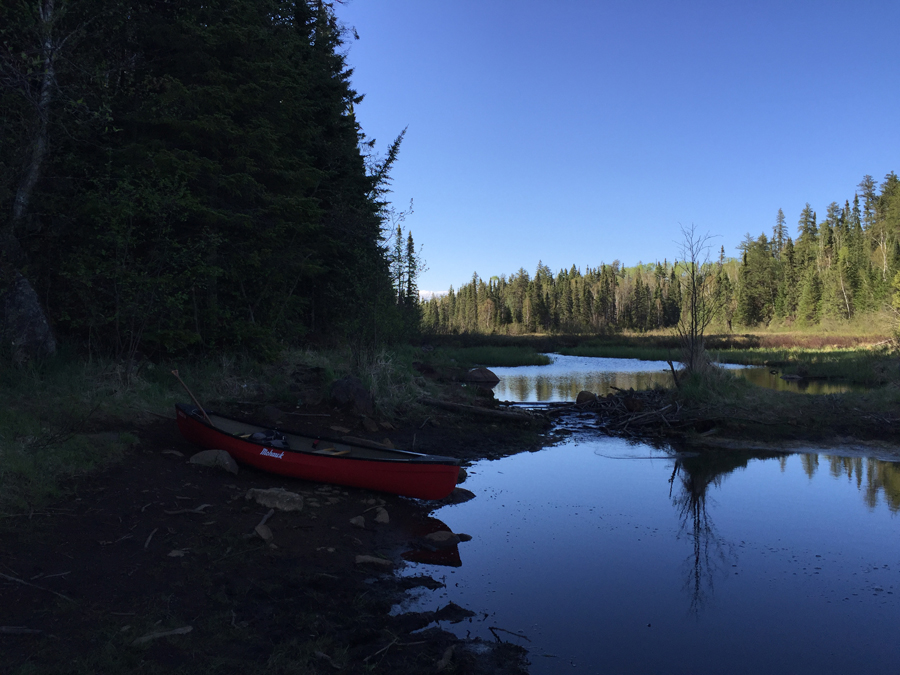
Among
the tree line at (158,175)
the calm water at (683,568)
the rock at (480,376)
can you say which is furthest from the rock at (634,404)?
the rock at (480,376)

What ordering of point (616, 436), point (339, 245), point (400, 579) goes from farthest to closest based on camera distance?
point (339, 245) → point (616, 436) → point (400, 579)

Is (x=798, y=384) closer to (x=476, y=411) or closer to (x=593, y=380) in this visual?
(x=593, y=380)

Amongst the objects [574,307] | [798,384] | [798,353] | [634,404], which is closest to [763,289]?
[574,307]

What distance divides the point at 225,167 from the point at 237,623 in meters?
11.6

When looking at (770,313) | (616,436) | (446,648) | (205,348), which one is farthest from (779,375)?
(770,313)

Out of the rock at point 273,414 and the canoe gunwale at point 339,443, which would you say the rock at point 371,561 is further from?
the rock at point 273,414

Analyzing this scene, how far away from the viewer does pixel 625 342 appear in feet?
189

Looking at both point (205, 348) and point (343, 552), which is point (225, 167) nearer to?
point (205, 348)

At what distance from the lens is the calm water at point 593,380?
2412 cm

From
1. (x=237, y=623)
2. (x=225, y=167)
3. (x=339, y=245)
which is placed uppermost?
(x=225, y=167)

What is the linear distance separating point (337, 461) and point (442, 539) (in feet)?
6.75

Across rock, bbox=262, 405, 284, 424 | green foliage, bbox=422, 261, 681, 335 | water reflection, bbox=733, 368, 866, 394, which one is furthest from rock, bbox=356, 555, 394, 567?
green foliage, bbox=422, 261, 681, 335

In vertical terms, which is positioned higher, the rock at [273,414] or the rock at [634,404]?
the rock at [273,414]

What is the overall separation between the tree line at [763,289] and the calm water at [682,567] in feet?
29.2
